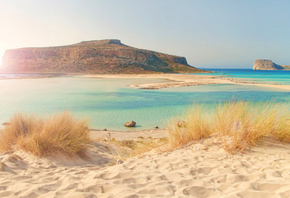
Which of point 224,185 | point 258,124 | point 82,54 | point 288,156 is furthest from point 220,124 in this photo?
point 82,54

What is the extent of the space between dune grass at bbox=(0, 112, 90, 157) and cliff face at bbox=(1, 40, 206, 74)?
1851 inches

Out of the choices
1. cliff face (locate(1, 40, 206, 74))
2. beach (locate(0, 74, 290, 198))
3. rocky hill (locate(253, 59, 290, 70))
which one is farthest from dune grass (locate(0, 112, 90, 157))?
rocky hill (locate(253, 59, 290, 70))

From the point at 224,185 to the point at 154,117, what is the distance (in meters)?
7.91

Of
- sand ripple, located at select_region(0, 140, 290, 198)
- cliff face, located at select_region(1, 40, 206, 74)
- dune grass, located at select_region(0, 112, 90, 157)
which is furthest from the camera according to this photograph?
cliff face, located at select_region(1, 40, 206, 74)

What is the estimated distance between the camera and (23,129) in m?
5.29

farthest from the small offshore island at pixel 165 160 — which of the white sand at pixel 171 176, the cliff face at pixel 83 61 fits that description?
the cliff face at pixel 83 61

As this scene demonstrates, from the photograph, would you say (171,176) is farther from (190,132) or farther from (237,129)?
(237,129)

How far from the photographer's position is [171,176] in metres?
2.95

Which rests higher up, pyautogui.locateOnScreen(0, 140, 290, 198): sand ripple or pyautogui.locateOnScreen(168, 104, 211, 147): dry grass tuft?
pyautogui.locateOnScreen(168, 104, 211, 147): dry grass tuft

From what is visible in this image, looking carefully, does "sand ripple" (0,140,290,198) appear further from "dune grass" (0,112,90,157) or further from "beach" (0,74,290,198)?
"dune grass" (0,112,90,157)

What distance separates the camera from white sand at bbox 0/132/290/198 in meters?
2.46

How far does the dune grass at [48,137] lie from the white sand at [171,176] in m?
0.30

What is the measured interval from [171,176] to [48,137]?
2892 millimetres

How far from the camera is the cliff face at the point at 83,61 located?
54.1 m
